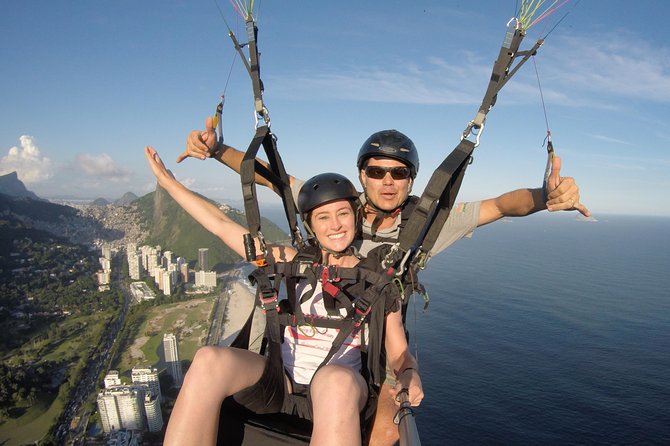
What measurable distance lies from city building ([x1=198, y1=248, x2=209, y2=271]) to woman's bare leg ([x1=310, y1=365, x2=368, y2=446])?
54528 millimetres

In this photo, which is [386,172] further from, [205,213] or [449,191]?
[205,213]

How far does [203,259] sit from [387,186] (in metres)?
55.9

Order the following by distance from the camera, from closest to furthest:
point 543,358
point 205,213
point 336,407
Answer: point 336,407 → point 205,213 → point 543,358

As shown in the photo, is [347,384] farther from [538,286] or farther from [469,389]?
[538,286]

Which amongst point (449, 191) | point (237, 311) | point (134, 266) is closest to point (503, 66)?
point (449, 191)

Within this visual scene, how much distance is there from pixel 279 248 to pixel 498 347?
25662 millimetres

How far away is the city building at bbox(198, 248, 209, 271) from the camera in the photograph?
5388cm

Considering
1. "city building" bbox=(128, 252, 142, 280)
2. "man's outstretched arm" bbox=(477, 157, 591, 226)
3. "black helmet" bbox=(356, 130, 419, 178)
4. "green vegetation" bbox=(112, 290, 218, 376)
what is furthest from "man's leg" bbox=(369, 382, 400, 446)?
"city building" bbox=(128, 252, 142, 280)

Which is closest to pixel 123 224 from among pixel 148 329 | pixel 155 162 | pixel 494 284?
pixel 148 329

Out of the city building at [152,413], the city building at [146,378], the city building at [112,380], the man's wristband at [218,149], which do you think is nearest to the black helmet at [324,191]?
the man's wristband at [218,149]

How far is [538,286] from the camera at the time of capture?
1501 inches

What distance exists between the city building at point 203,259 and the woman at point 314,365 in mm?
53684

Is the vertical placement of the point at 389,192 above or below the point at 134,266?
above

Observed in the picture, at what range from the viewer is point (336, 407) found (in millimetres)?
1704
